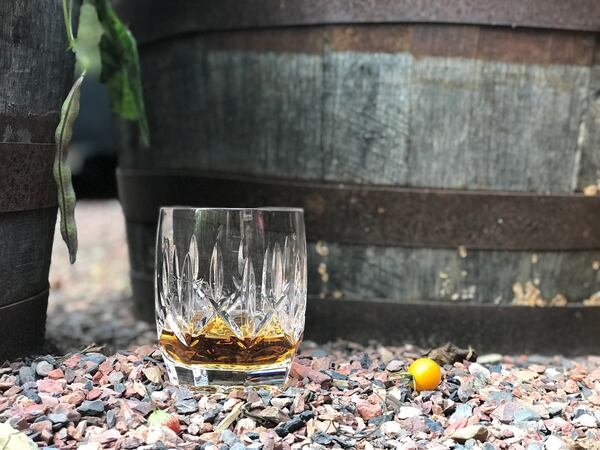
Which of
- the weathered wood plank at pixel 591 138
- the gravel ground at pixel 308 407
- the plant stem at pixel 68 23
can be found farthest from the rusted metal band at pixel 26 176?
the weathered wood plank at pixel 591 138

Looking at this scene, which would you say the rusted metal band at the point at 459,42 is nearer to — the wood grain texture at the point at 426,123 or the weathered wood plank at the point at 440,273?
the wood grain texture at the point at 426,123

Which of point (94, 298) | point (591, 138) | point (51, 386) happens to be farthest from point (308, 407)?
point (94, 298)

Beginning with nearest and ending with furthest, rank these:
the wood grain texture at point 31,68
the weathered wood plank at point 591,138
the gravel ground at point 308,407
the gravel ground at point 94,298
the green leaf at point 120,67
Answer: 1. the gravel ground at point 308,407
2. the wood grain texture at point 31,68
3. the green leaf at point 120,67
4. the weathered wood plank at point 591,138
5. the gravel ground at point 94,298

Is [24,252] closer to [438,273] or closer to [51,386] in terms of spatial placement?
[51,386]

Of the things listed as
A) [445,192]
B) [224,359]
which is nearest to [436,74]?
[445,192]

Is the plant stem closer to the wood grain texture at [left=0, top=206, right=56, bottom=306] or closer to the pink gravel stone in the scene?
the wood grain texture at [left=0, top=206, right=56, bottom=306]

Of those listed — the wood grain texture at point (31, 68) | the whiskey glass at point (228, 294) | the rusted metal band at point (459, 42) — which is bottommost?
the whiskey glass at point (228, 294)
